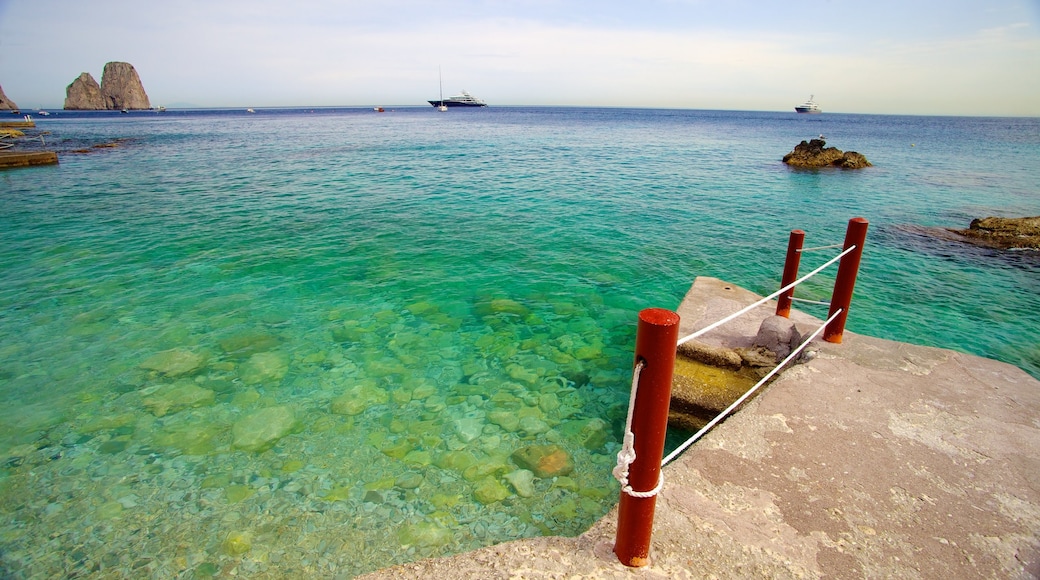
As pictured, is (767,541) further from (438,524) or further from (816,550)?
(438,524)

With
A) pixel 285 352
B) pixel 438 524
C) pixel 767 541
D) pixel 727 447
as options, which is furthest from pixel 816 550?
pixel 285 352

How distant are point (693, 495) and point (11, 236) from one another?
764 inches

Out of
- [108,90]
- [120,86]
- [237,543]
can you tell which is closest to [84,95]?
[108,90]

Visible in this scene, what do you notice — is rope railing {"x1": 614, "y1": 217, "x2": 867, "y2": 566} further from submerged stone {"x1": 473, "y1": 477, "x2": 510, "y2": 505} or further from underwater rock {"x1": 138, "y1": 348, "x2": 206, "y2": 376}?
underwater rock {"x1": 138, "y1": 348, "x2": 206, "y2": 376}

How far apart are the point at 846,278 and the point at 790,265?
737mm

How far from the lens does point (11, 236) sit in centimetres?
1337

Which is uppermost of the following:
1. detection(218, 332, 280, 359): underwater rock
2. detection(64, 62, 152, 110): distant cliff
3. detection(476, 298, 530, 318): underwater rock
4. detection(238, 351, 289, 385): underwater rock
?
detection(64, 62, 152, 110): distant cliff

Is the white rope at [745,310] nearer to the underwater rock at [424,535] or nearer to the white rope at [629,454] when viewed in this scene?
the white rope at [629,454]

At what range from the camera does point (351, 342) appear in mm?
7738

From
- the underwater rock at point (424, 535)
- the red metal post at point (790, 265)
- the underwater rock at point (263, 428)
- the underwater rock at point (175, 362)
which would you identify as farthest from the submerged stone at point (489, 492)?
the underwater rock at point (175, 362)

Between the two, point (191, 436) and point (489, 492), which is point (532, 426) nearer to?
point (489, 492)

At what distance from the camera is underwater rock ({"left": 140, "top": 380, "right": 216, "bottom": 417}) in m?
6.00

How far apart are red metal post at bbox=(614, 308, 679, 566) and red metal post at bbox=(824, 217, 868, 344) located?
3.88m

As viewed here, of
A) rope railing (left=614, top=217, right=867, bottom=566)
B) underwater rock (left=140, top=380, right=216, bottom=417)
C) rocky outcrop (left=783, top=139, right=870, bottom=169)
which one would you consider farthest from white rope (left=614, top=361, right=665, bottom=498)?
rocky outcrop (left=783, top=139, right=870, bottom=169)
